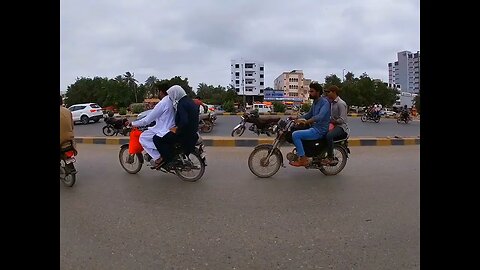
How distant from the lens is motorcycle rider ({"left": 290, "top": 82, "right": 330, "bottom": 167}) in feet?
16.6

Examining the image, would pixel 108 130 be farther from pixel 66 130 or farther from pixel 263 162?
pixel 263 162

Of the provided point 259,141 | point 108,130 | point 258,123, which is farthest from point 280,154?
point 108,130

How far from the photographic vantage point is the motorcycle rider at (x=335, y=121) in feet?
17.4

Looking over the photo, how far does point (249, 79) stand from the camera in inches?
3465

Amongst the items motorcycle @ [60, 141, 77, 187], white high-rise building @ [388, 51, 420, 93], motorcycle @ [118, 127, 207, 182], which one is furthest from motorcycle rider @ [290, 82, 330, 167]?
motorcycle @ [60, 141, 77, 187]

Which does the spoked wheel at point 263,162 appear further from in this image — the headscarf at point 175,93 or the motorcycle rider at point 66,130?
the motorcycle rider at point 66,130

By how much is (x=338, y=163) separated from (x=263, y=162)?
47.4 inches

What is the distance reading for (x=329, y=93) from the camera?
5.65m

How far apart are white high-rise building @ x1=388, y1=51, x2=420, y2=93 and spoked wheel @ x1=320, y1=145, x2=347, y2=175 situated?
1.46 m

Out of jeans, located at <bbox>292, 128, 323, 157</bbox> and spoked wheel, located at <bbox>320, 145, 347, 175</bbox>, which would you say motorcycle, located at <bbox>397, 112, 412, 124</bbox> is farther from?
jeans, located at <bbox>292, 128, 323, 157</bbox>
